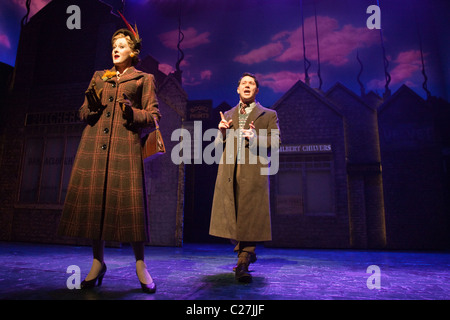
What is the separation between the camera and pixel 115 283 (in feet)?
8.08

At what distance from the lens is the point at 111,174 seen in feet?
7.35

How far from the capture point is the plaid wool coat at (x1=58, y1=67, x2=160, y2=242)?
7.05 feet

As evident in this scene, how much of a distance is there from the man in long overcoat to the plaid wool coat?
3.50ft

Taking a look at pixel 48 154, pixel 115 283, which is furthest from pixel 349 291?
pixel 48 154

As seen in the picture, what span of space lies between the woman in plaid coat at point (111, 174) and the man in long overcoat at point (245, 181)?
1041 mm

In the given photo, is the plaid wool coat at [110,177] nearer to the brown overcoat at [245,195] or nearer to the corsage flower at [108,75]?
the corsage flower at [108,75]

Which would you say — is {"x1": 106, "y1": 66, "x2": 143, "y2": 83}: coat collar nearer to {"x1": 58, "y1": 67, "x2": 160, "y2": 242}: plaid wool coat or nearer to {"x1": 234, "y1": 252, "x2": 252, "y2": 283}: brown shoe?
{"x1": 58, "y1": 67, "x2": 160, "y2": 242}: plaid wool coat

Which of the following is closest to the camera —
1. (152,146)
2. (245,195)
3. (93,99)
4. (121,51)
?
(93,99)

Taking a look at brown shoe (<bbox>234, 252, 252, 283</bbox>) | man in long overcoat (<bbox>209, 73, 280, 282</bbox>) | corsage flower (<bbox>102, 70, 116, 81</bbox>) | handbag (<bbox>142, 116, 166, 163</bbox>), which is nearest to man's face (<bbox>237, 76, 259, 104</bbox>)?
man in long overcoat (<bbox>209, 73, 280, 282</bbox>)

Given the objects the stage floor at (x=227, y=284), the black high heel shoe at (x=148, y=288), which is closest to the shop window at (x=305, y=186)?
the stage floor at (x=227, y=284)

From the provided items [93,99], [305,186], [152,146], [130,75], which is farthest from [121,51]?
[305,186]

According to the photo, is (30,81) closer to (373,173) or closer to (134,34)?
(134,34)

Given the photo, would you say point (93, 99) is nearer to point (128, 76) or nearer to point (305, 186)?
point (128, 76)

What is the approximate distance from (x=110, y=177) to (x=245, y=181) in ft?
4.77
